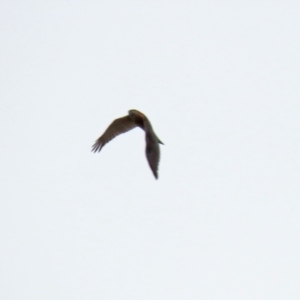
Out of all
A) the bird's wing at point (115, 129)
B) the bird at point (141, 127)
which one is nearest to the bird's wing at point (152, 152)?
the bird at point (141, 127)

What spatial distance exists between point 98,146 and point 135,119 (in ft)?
6.77

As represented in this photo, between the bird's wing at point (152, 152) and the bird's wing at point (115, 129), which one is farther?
the bird's wing at point (115, 129)

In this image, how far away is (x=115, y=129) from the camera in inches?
1193

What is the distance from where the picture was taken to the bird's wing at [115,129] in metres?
29.6

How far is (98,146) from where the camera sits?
3061cm

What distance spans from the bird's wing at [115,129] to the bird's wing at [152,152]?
3.53 metres

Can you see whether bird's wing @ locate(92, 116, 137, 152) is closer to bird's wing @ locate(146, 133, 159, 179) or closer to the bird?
the bird

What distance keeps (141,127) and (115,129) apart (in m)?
1.50

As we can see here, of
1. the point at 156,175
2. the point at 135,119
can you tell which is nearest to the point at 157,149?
the point at 156,175

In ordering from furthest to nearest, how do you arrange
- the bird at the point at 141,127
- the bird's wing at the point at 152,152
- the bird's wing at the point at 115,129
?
the bird's wing at the point at 115,129 < the bird at the point at 141,127 < the bird's wing at the point at 152,152

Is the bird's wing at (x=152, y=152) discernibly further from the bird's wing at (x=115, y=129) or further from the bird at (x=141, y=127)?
the bird's wing at (x=115, y=129)

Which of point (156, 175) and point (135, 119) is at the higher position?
point (135, 119)

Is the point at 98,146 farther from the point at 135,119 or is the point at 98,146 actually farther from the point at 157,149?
the point at 157,149

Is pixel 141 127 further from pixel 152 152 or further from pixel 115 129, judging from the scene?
pixel 152 152
